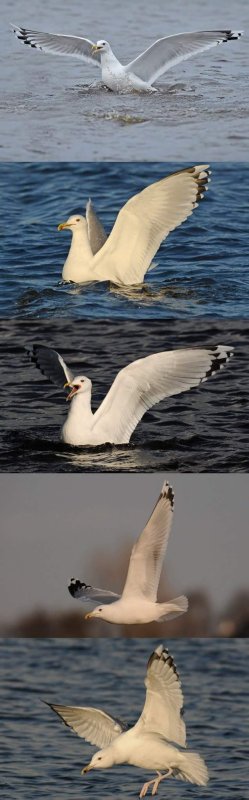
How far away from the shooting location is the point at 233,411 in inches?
302

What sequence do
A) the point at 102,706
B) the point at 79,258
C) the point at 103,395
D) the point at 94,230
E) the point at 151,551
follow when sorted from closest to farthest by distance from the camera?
the point at 151,551
the point at 79,258
the point at 94,230
the point at 102,706
the point at 103,395

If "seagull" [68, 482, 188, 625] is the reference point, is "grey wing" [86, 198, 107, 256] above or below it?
above

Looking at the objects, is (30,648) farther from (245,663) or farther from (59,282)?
(59,282)

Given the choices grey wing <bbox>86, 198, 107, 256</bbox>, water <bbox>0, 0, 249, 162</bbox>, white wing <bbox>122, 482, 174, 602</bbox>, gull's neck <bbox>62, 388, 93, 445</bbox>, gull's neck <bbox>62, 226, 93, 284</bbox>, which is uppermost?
water <bbox>0, 0, 249, 162</bbox>

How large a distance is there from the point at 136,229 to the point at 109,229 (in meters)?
0.41

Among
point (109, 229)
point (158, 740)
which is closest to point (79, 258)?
point (109, 229)

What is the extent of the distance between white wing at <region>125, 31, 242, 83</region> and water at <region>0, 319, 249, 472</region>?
86 centimetres

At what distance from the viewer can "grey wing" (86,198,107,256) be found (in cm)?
736

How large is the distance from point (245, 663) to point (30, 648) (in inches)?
34.1

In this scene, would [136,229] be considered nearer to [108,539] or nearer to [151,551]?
[151,551]

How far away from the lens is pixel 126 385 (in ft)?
24.0

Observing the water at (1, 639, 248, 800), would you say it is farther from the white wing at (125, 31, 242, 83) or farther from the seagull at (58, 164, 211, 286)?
the white wing at (125, 31, 242, 83)

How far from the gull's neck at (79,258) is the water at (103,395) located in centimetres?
23

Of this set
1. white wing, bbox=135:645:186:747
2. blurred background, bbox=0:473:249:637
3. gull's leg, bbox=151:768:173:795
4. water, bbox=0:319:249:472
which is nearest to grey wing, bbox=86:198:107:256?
water, bbox=0:319:249:472
